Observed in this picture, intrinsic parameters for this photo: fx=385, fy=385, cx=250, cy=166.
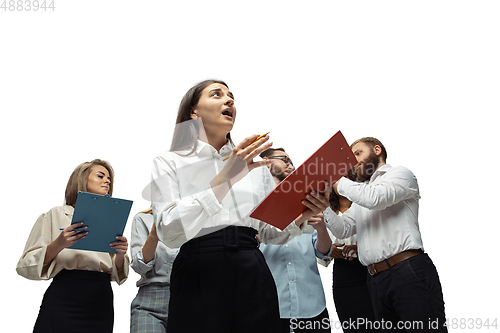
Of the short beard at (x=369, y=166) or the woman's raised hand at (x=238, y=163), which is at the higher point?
the short beard at (x=369, y=166)

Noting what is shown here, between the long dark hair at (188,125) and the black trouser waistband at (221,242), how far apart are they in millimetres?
417

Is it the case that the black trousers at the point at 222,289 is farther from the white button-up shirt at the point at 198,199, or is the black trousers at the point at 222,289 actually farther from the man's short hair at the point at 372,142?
the man's short hair at the point at 372,142

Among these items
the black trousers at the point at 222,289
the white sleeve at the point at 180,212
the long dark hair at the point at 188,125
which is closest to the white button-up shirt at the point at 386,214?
the long dark hair at the point at 188,125

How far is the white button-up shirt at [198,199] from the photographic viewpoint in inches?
57.8

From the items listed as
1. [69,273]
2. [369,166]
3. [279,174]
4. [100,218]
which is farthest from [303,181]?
[69,273]

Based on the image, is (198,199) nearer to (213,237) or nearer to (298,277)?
(213,237)

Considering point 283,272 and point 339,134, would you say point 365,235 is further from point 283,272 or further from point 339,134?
point 339,134

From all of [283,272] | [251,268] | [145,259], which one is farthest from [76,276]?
[251,268]

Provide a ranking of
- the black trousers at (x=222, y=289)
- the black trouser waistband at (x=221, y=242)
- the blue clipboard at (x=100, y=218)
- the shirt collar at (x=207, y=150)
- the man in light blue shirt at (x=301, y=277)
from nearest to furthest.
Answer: the black trousers at (x=222, y=289) → the black trouser waistband at (x=221, y=242) → the shirt collar at (x=207, y=150) → the blue clipboard at (x=100, y=218) → the man in light blue shirt at (x=301, y=277)

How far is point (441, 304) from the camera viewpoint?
2334 mm

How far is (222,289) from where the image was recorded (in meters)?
1.45

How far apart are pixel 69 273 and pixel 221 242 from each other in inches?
58.7

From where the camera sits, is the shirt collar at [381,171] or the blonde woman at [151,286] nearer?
the blonde woman at [151,286]

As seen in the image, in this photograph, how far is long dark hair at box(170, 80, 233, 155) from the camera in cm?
182
